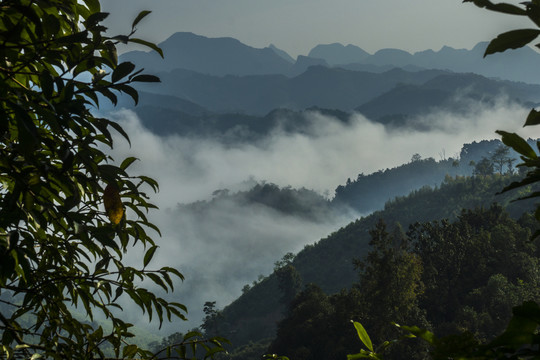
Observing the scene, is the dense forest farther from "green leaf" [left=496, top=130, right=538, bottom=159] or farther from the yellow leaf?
"green leaf" [left=496, top=130, right=538, bottom=159]

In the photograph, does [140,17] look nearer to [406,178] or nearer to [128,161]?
[128,161]

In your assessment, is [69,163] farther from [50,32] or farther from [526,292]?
[526,292]

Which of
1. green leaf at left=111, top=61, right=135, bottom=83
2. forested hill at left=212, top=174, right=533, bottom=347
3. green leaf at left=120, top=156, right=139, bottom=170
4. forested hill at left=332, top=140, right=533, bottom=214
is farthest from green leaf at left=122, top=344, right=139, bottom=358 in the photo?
forested hill at left=332, top=140, right=533, bottom=214

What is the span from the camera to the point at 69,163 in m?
1.25

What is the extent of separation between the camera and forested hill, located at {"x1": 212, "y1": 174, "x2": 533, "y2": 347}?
2689 inches

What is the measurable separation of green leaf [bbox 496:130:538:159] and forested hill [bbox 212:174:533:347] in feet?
211

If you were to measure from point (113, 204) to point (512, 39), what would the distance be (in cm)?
137

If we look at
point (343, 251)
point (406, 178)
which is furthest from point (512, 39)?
point (406, 178)

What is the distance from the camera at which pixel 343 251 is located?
7644 centimetres

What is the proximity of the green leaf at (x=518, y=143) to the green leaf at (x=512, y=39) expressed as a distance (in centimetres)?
16

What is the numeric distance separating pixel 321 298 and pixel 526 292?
12775 mm

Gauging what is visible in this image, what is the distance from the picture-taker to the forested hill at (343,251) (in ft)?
224

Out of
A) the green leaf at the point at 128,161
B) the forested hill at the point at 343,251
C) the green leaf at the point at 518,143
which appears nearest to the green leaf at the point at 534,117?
the green leaf at the point at 518,143

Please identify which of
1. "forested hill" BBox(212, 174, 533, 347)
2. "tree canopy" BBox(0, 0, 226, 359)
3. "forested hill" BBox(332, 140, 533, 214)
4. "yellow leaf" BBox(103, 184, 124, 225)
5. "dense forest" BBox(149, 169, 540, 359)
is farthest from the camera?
"forested hill" BBox(332, 140, 533, 214)
